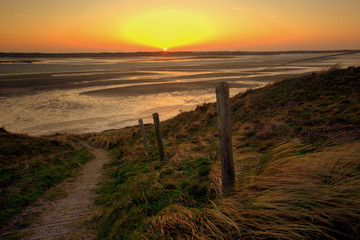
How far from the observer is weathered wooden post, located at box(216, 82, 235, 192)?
2.89 metres

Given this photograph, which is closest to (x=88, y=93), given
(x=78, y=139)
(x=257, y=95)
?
(x=78, y=139)

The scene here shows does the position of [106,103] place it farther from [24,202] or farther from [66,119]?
[24,202]

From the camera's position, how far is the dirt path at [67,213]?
4.29 meters

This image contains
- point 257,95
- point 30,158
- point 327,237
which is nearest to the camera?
point 327,237

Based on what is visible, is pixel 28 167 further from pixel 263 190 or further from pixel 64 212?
pixel 263 190

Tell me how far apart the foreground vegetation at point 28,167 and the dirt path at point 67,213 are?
1.67ft

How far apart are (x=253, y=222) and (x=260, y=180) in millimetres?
957

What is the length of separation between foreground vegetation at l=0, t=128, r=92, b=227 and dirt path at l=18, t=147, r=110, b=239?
509 millimetres

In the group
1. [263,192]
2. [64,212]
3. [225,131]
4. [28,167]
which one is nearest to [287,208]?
[263,192]

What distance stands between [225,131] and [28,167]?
357 inches

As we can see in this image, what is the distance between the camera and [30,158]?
1045cm

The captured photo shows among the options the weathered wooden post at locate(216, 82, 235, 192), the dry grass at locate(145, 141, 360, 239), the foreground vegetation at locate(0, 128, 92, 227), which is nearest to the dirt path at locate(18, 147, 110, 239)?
the foreground vegetation at locate(0, 128, 92, 227)

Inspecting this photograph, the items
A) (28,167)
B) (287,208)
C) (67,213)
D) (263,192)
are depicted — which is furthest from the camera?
(28,167)

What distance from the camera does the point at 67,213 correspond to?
5180 millimetres
